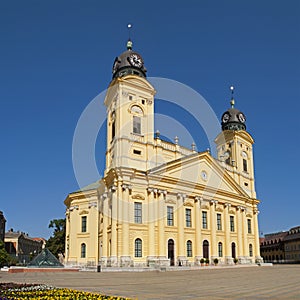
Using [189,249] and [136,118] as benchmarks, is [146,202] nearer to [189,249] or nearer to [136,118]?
[189,249]

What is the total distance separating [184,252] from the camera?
153 feet

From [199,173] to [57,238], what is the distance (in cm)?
3205

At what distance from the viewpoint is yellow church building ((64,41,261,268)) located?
43.2 metres

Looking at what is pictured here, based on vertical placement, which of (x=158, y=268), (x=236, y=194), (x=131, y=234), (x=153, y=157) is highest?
(x=153, y=157)

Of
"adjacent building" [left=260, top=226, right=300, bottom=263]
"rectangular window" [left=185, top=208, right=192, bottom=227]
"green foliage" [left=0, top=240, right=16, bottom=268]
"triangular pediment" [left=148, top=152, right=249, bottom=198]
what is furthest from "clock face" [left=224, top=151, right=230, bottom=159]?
"adjacent building" [left=260, top=226, right=300, bottom=263]

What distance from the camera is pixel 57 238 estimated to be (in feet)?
226

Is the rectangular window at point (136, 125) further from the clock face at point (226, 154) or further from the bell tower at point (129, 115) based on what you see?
the clock face at point (226, 154)

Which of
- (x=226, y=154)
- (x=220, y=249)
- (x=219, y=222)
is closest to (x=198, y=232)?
(x=220, y=249)

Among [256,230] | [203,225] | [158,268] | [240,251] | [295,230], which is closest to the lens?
[158,268]

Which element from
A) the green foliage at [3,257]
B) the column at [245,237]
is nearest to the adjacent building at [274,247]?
the column at [245,237]

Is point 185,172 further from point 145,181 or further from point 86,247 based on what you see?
point 86,247

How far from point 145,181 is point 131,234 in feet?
21.0

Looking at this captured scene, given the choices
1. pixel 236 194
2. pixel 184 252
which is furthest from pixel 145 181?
pixel 236 194

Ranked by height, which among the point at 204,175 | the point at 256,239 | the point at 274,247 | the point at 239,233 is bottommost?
the point at 274,247
